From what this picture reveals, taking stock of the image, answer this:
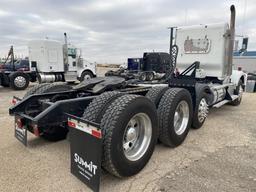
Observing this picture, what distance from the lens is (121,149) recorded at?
268 cm

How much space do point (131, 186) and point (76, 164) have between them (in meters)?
0.73

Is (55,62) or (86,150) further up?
(55,62)

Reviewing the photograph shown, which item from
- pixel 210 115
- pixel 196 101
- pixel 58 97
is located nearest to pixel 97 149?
pixel 58 97

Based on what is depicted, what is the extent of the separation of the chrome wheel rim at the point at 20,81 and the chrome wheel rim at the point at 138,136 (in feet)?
36.5

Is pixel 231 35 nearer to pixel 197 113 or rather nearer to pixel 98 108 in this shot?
pixel 197 113

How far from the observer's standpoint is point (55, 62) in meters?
14.4

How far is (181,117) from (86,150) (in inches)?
92.5

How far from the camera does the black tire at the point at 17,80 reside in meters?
12.2

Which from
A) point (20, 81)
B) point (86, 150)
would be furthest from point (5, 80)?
point (86, 150)

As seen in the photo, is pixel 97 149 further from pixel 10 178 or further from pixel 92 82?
pixel 92 82

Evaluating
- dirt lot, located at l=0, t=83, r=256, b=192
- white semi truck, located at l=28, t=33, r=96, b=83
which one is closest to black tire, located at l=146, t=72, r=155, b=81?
white semi truck, located at l=28, t=33, r=96, b=83

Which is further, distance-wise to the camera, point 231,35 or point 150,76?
point 150,76

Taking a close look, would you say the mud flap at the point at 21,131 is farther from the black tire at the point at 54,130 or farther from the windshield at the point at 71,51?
the windshield at the point at 71,51

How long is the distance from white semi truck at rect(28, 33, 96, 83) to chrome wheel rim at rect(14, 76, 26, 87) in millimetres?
1401
